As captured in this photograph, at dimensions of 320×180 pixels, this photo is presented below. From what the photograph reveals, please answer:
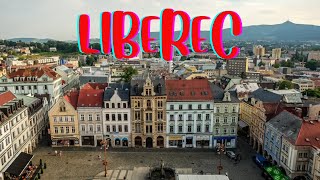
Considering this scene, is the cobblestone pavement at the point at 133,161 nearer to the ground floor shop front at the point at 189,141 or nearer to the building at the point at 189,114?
the ground floor shop front at the point at 189,141

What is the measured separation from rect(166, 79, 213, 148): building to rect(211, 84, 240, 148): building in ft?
4.52

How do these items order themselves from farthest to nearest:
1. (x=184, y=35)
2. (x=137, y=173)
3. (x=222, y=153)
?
(x=184, y=35) < (x=222, y=153) < (x=137, y=173)

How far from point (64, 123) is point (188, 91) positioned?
1283 inches

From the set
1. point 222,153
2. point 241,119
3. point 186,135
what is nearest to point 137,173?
point 186,135

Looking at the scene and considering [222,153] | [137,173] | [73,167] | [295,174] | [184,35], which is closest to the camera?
[295,174]

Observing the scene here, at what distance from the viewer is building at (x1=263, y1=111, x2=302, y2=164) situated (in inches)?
2208

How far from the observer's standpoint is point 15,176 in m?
55.1

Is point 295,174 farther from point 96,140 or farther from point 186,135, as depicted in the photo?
point 96,140

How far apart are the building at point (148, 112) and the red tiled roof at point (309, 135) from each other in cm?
3144

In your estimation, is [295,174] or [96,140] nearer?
[295,174]

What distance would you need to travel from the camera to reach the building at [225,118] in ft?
236

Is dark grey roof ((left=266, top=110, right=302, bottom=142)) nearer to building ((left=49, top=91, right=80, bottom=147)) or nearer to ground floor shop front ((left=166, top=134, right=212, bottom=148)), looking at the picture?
ground floor shop front ((left=166, top=134, right=212, bottom=148))

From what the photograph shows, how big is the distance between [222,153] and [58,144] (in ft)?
138

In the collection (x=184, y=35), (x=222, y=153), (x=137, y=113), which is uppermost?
(x=184, y=35)
